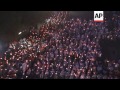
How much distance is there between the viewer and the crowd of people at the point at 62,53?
13.1ft

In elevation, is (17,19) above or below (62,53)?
above

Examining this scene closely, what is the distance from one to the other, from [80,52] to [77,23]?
522 millimetres

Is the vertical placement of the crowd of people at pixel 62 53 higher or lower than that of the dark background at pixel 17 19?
lower

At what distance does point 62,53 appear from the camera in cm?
410

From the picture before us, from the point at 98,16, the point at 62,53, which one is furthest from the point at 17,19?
the point at 98,16

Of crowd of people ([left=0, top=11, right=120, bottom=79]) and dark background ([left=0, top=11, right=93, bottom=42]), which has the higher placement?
dark background ([left=0, top=11, right=93, bottom=42])

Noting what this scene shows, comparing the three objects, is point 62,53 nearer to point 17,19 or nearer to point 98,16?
point 98,16

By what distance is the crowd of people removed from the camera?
400 cm

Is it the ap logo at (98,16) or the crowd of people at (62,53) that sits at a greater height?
the ap logo at (98,16)

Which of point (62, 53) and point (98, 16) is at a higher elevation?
point (98, 16)

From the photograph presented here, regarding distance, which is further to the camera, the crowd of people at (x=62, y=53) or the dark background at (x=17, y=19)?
the dark background at (x=17, y=19)
